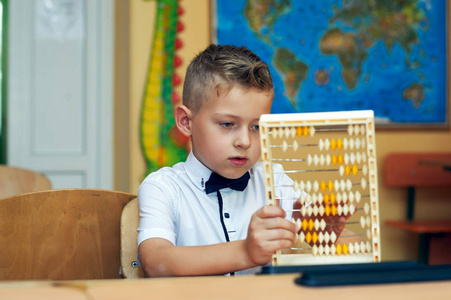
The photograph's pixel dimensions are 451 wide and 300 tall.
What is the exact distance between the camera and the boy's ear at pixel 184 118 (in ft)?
4.14

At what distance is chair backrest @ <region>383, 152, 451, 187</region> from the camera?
3.82 m

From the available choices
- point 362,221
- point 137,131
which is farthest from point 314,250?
point 137,131

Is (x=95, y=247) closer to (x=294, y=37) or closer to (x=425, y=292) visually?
(x=425, y=292)

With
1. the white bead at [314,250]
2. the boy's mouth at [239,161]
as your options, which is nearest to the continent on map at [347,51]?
the boy's mouth at [239,161]

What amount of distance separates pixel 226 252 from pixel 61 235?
1.65ft

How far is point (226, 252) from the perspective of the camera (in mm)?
875

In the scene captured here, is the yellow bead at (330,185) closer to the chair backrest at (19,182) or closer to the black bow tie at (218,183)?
the black bow tie at (218,183)

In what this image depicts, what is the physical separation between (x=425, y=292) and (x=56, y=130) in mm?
3746

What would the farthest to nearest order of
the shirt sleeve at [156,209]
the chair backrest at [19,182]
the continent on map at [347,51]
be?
the continent on map at [347,51] < the chair backrest at [19,182] < the shirt sleeve at [156,209]

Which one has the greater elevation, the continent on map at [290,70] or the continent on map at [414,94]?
the continent on map at [290,70]

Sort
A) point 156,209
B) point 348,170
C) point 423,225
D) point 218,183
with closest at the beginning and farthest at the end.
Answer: point 348,170 → point 156,209 → point 218,183 → point 423,225

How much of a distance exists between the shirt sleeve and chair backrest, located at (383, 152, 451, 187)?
295cm

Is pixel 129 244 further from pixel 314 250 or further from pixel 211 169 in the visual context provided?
pixel 314 250

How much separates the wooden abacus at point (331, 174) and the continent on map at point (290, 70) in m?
2.84
